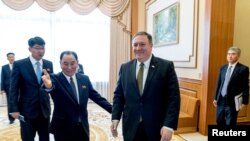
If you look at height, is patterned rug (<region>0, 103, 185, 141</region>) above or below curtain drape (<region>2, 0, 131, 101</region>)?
below

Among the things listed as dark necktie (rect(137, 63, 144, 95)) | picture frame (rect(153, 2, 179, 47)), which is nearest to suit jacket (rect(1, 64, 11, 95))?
picture frame (rect(153, 2, 179, 47))

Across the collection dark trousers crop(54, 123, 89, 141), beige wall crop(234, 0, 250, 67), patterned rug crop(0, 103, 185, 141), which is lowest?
patterned rug crop(0, 103, 185, 141)

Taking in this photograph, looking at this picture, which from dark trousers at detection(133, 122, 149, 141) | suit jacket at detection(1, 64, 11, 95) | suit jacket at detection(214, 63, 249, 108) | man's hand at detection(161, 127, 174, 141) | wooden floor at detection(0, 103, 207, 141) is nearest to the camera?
man's hand at detection(161, 127, 174, 141)

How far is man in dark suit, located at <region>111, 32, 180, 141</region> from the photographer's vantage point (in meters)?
1.61

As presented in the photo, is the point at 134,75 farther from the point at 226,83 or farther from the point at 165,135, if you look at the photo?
the point at 226,83

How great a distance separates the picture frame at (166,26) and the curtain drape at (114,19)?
1.14 m

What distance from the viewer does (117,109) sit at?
1.79 metres

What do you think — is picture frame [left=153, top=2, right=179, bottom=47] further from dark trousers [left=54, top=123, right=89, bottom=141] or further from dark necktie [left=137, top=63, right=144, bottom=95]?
dark trousers [left=54, top=123, right=89, bottom=141]

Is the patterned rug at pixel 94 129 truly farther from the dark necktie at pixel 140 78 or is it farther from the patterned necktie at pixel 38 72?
the dark necktie at pixel 140 78

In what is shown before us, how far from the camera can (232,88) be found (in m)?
2.90

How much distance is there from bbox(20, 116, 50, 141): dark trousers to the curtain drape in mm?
4153

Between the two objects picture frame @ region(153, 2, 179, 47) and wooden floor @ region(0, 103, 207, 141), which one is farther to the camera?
picture frame @ region(153, 2, 179, 47)

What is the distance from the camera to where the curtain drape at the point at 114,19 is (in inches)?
233

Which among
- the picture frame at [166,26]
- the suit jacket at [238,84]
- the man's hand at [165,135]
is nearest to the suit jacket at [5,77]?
the picture frame at [166,26]
